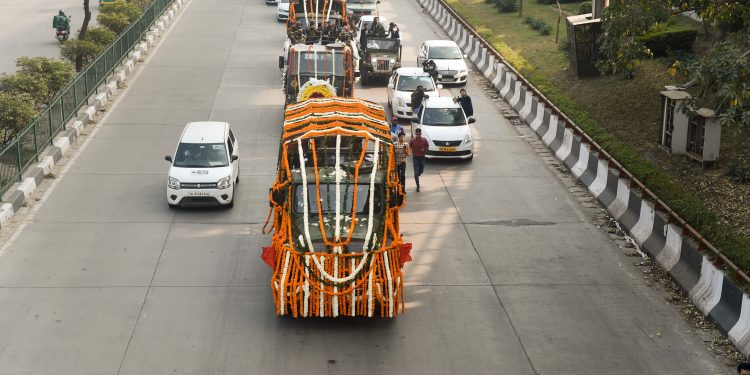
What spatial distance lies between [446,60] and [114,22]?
580 inches

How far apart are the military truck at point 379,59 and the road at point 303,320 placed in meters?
9.93

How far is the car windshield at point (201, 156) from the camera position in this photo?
76.4ft

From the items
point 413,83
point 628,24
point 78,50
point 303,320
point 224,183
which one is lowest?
point 303,320

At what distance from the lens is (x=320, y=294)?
53.1 feet

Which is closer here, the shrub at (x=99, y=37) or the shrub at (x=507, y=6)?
the shrub at (x=99, y=37)

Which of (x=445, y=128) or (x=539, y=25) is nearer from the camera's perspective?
(x=445, y=128)

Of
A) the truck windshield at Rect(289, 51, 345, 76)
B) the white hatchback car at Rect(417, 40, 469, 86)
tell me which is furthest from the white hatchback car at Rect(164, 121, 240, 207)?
the white hatchback car at Rect(417, 40, 469, 86)

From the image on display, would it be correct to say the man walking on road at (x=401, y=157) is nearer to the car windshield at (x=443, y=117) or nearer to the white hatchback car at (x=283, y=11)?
the car windshield at (x=443, y=117)

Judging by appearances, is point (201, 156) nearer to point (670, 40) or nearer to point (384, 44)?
point (384, 44)

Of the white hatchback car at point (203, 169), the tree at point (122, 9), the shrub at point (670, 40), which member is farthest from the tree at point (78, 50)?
the shrub at point (670, 40)

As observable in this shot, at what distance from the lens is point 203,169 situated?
23.0m

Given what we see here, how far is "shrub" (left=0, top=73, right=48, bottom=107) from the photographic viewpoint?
97.2 ft

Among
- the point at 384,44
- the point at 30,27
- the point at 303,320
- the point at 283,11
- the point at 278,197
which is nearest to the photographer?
the point at 303,320

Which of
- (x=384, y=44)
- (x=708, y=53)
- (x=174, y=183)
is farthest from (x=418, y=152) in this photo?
(x=384, y=44)
